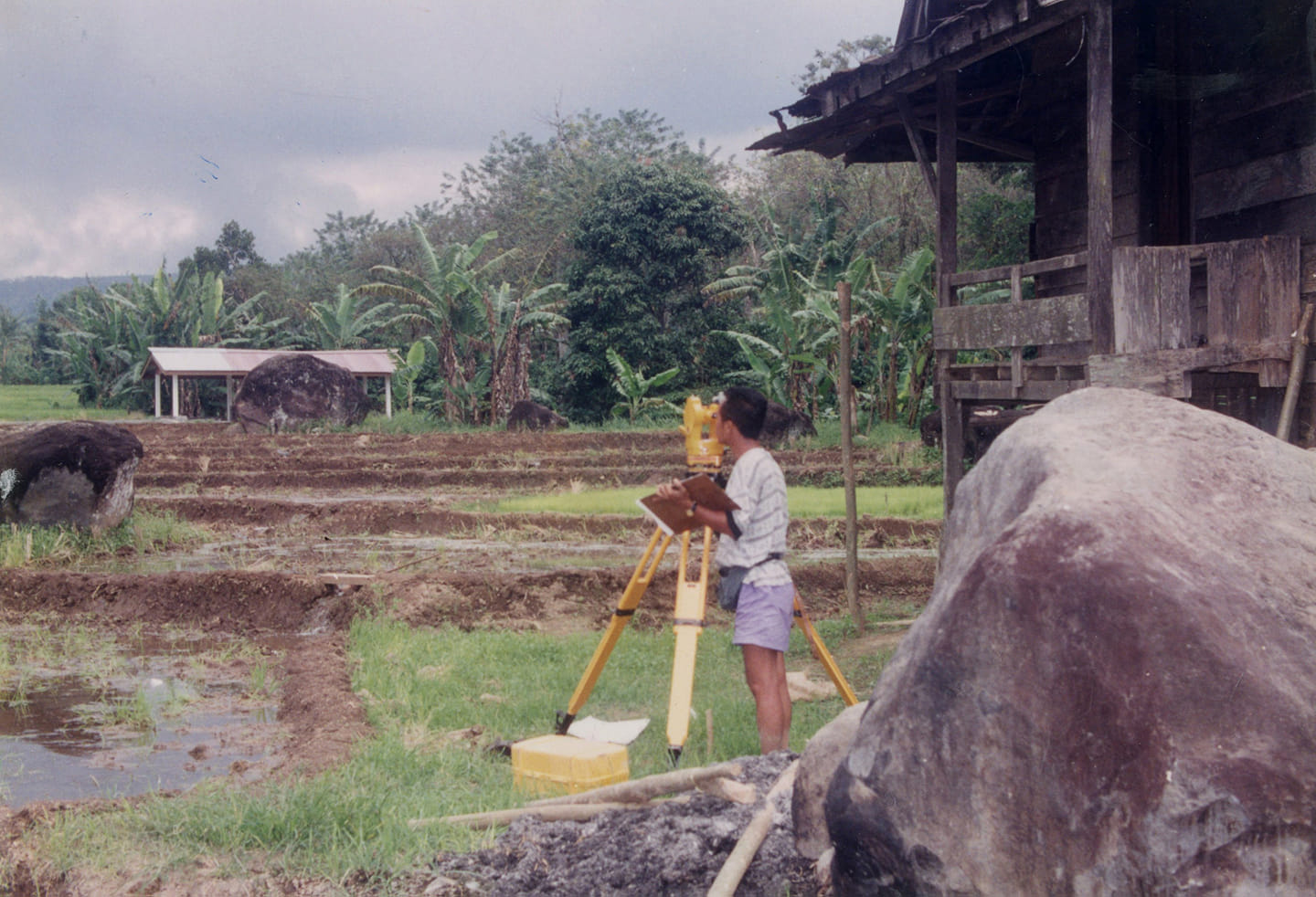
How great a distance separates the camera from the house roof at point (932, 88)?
7086mm

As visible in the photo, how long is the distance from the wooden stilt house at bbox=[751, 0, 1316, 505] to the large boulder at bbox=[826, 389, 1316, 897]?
3.95 metres

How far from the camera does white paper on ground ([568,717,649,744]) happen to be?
4547 mm

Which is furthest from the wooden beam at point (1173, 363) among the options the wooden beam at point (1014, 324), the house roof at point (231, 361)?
the house roof at point (231, 361)

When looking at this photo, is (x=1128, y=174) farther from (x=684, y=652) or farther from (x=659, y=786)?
(x=659, y=786)

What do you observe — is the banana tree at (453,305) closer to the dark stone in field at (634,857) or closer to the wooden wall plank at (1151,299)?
the wooden wall plank at (1151,299)

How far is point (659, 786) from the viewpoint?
11.4 feet

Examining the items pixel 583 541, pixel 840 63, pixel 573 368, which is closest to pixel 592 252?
pixel 573 368

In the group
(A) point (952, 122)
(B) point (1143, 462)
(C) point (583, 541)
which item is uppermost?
(A) point (952, 122)

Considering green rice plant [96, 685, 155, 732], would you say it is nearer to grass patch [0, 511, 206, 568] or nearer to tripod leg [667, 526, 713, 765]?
tripod leg [667, 526, 713, 765]

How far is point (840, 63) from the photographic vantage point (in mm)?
30766

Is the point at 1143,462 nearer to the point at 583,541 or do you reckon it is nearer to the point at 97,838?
the point at 97,838

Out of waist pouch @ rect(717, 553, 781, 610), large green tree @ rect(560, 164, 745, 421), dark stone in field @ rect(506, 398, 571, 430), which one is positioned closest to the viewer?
waist pouch @ rect(717, 553, 781, 610)

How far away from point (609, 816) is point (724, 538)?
160cm

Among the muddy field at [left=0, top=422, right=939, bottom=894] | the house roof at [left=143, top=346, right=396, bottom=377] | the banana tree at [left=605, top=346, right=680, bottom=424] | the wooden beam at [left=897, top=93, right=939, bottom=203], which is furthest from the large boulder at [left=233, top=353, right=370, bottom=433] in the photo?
the wooden beam at [left=897, top=93, right=939, bottom=203]
